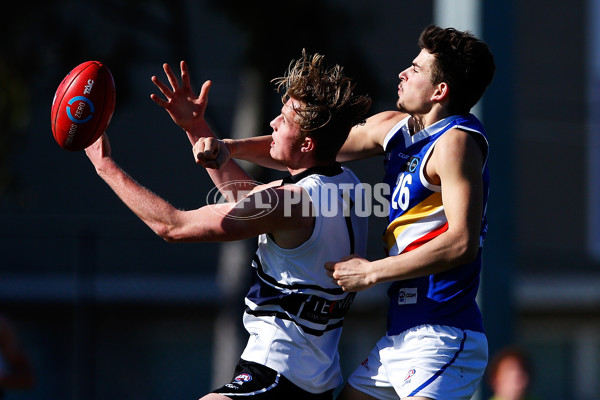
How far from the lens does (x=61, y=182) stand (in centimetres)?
1299

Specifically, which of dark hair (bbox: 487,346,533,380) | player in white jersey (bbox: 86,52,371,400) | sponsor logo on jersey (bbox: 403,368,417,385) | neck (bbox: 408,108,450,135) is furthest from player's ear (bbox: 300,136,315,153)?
dark hair (bbox: 487,346,533,380)

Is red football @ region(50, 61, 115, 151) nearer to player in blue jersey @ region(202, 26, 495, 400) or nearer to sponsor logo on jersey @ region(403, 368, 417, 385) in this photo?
player in blue jersey @ region(202, 26, 495, 400)

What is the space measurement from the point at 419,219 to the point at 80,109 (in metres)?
1.51

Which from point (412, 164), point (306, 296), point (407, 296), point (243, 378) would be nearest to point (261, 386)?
point (243, 378)

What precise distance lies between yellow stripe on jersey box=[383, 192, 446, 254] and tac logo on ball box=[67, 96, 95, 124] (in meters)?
1.37

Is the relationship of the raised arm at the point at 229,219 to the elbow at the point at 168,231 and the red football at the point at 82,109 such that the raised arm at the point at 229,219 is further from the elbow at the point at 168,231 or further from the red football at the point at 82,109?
the red football at the point at 82,109

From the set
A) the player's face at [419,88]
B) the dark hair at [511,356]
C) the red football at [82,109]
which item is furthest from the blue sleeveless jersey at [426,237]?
the dark hair at [511,356]

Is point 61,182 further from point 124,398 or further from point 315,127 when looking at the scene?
point 315,127

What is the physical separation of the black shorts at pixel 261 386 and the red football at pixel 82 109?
120cm

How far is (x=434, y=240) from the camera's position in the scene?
341cm

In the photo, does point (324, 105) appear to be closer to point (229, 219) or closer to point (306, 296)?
point (229, 219)

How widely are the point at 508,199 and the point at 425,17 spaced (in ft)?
26.3

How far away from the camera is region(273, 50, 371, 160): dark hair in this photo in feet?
11.8

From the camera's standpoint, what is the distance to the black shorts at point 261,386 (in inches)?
137
